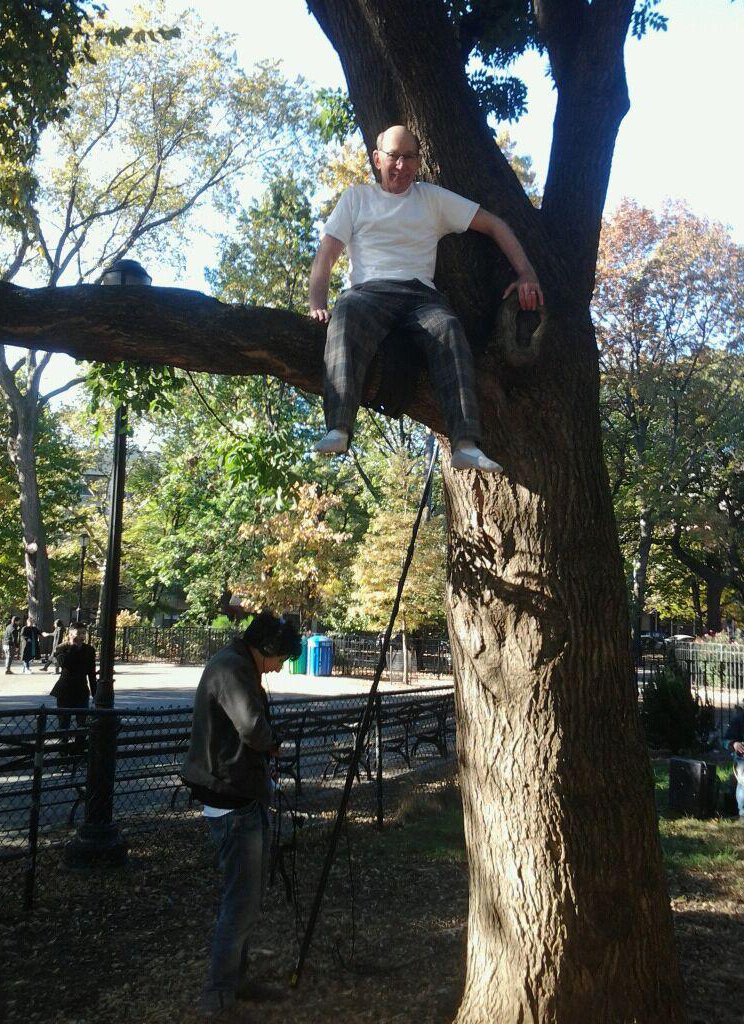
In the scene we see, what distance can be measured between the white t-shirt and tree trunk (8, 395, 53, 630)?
2549 centimetres

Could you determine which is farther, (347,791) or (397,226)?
(397,226)

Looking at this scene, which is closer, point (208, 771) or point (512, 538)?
point (512, 538)

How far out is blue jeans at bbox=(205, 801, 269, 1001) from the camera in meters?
3.83

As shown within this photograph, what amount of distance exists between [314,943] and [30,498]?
81.7 feet

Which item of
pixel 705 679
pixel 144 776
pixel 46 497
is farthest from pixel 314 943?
pixel 46 497

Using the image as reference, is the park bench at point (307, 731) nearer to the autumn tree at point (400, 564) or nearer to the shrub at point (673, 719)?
the shrub at point (673, 719)

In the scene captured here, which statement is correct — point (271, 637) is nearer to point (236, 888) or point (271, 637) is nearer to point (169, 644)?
point (236, 888)

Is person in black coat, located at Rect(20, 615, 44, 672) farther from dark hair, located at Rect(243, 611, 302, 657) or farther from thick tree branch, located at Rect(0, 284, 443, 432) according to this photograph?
thick tree branch, located at Rect(0, 284, 443, 432)

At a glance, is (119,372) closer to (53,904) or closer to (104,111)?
(53,904)

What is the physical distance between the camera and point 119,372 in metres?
5.28

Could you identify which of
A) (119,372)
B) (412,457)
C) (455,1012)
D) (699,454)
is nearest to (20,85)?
(119,372)

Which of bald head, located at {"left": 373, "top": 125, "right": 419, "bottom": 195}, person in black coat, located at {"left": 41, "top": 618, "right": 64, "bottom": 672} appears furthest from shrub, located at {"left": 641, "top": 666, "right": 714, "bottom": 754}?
person in black coat, located at {"left": 41, "top": 618, "right": 64, "bottom": 672}

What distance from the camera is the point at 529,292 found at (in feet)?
12.0

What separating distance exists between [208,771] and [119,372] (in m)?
2.54
